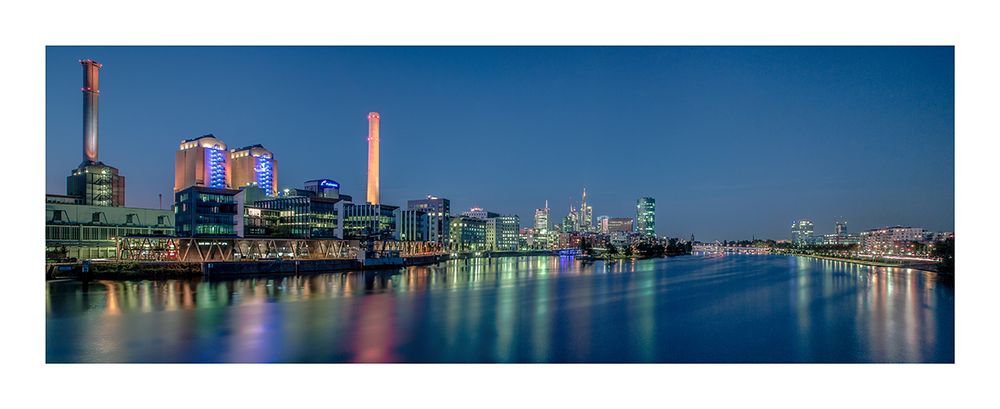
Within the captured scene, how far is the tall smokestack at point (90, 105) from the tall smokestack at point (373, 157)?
70.5 ft

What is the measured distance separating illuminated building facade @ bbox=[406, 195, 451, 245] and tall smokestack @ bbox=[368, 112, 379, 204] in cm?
997

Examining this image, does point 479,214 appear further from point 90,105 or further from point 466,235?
point 90,105

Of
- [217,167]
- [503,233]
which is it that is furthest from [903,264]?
[217,167]

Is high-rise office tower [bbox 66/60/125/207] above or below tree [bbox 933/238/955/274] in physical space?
above

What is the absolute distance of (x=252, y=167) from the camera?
6203 centimetres

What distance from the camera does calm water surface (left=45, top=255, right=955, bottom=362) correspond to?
1082 centimetres

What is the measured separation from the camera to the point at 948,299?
19.5 metres

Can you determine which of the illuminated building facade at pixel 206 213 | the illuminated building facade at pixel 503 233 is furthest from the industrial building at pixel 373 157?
the illuminated building facade at pixel 503 233

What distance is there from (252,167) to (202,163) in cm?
527

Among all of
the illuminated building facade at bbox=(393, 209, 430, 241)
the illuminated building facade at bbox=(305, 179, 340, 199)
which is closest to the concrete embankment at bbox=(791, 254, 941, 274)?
the illuminated building facade at bbox=(393, 209, 430, 241)

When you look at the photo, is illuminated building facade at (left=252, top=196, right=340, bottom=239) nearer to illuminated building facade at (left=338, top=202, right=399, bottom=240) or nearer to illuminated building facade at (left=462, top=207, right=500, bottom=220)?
illuminated building facade at (left=338, top=202, right=399, bottom=240)

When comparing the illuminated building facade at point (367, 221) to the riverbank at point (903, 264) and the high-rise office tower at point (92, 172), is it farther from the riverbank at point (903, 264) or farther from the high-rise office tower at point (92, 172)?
the riverbank at point (903, 264)
